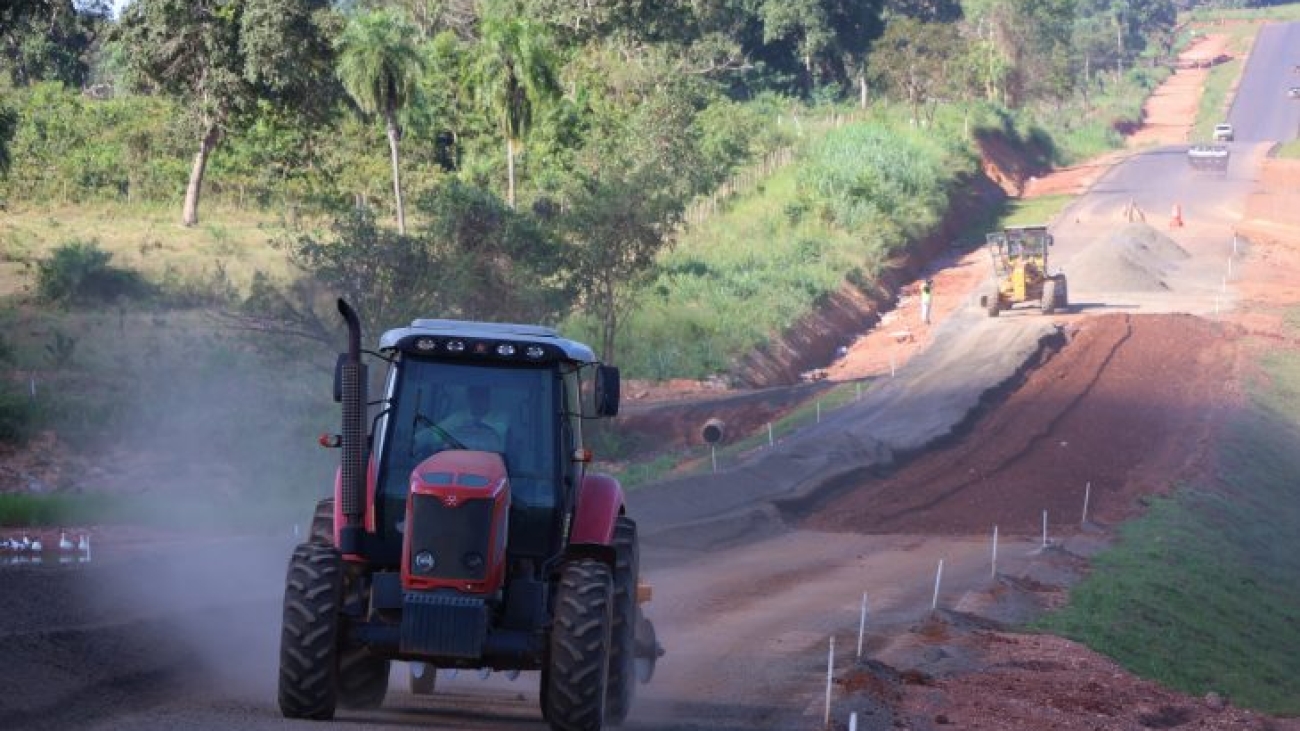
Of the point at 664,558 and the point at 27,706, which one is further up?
the point at 27,706

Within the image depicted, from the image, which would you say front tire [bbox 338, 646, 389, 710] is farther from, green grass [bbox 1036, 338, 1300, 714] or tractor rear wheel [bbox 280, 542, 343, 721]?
green grass [bbox 1036, 338, 1300, 714]

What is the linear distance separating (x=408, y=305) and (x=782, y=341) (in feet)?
70.7

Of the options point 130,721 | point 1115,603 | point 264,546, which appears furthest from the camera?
point 1115,603

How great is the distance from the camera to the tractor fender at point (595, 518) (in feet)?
43.6

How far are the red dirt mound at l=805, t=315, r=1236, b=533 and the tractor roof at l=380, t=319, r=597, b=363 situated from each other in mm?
19864

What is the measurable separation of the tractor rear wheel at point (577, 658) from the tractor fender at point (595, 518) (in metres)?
0.75

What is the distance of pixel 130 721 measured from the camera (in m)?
12.7

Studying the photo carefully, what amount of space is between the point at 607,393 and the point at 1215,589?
20022mm

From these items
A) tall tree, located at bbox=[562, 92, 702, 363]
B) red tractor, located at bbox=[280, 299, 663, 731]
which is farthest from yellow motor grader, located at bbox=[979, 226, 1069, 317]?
red tractor, located at bbox=[280, 299, 663, 731]

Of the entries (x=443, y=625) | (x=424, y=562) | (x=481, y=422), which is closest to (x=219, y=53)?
(x=481, y=422)

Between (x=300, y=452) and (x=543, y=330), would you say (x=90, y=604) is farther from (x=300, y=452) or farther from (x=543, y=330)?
(x=300, y=452)

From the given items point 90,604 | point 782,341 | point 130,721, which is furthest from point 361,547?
point 782,341

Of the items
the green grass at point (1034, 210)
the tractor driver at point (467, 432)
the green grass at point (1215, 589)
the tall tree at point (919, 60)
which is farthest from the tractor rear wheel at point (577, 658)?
the tall tree at point (919, 60)

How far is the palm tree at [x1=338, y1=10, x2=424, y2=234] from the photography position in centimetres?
5309
